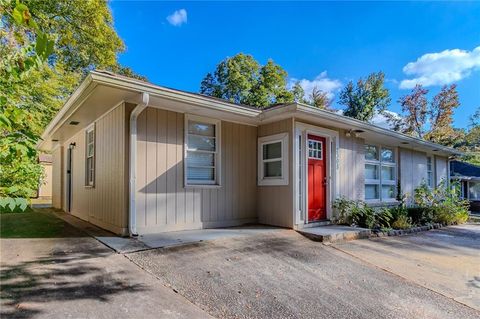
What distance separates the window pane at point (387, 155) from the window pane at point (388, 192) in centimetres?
88

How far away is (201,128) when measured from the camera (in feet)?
21.8

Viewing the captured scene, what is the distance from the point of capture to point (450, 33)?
10555mm

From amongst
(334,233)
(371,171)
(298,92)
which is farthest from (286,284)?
(298,92)

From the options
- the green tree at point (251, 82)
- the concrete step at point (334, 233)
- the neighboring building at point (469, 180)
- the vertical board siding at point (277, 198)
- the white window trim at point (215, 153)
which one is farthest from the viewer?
the green tree at point (251, 82)

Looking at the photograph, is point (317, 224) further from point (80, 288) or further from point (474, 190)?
point (474, 190)

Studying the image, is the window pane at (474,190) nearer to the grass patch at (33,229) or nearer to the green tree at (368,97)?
the green tree at (368,97)

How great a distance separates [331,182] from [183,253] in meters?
4.37

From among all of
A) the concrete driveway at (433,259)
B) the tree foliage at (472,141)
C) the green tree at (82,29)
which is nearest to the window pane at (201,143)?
the concrete driveway at (433,259)

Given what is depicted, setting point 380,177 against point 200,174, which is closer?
point 200,174

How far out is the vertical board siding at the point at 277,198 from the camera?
653 centimetres

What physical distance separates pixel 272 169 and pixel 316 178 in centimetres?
106

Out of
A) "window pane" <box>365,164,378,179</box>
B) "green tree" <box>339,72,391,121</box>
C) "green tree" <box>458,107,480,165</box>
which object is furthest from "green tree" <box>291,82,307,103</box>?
"window pane" <box>365,164,378,179</box>

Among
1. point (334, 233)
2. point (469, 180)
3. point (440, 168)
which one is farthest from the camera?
point (469, 180)

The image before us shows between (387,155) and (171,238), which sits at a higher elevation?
(387,155)
